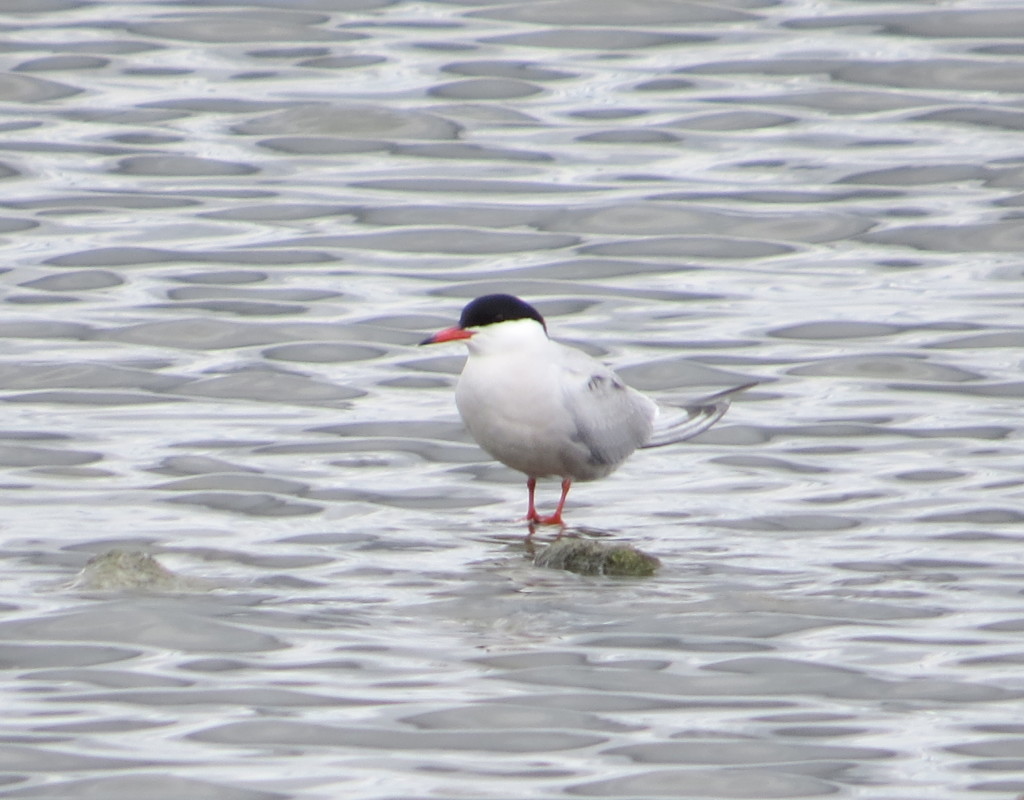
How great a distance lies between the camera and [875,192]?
13266 mm

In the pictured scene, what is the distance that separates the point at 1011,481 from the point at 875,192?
5.20 metres

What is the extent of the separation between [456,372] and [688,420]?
1.71 metres

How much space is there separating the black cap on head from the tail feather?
766 mm

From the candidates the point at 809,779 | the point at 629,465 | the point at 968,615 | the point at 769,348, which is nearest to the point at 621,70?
the point at 769,348

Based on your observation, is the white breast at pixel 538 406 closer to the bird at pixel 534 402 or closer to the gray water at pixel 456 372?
the bird at pixel 534 402

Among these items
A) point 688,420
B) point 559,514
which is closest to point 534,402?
point 559,514

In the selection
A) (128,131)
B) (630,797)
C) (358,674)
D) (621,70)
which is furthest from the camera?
(621,70)

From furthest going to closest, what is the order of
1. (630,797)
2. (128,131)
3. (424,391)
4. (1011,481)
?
1. (128,131)
2. (424,391)
3. (1011,481)
4. (630,797)

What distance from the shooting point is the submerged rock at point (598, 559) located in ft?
23.5

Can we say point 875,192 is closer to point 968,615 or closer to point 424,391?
point 424,391

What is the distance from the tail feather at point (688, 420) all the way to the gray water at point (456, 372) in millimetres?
171

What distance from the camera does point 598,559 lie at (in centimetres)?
718

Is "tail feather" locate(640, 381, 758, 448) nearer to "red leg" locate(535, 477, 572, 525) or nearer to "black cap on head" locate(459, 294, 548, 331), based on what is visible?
"red leg" locate(535, 477, 572, 525)

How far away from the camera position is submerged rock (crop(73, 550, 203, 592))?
22.2 feet
